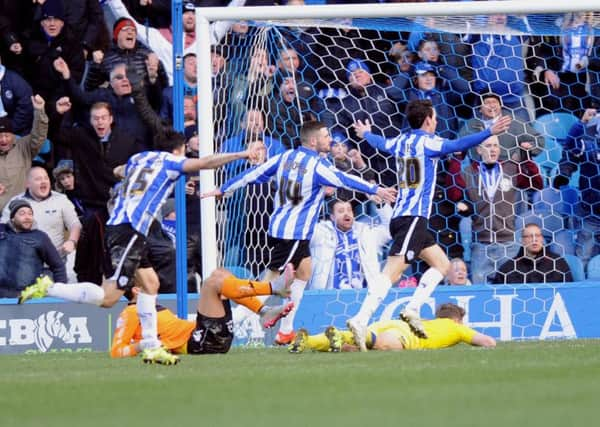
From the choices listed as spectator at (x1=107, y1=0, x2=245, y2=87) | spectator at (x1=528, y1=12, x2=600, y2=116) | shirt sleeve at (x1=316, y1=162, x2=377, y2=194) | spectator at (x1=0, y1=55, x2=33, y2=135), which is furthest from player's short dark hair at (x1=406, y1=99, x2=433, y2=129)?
spectator at (x1=0, y1=55, x2=33, y2=135)

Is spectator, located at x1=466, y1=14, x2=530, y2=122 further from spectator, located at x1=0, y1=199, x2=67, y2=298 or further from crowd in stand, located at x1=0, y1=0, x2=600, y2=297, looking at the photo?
spectator, located at x1=0, y1=199, x2=67, y2=298

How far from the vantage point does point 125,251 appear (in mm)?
10523

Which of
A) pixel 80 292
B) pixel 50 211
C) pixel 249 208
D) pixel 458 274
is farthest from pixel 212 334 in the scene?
pixel 50 211

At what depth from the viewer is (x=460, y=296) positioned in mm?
13422

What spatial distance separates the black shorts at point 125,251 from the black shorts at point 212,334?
67 centimetres

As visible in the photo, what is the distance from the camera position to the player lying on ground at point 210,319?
10.8 m

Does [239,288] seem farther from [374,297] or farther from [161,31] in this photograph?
[161,31]

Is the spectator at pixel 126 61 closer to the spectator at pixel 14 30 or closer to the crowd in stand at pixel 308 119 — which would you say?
the crowd in stand at pixel 308 119

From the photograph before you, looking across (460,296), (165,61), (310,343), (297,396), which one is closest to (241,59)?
(165,61)

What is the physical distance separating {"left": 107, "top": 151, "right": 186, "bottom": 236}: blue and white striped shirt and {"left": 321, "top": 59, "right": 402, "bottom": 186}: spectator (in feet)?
14.1

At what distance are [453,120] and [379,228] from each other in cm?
156

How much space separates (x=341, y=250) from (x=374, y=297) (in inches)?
103

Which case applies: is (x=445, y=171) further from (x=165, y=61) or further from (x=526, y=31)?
(x=165, y=61)

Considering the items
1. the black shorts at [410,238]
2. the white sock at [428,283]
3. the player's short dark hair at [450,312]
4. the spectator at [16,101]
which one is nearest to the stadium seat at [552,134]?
the black shorts at [410,238]
